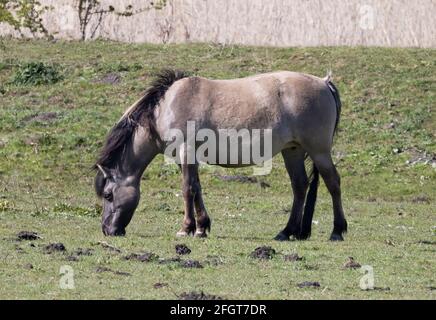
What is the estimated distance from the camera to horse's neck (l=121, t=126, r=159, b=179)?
16.8 meters

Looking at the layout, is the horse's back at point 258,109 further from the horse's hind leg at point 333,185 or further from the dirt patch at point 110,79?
the dirt patch at point 110,79

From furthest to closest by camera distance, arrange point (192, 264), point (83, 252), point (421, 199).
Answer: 1. point (421, 199)
2. point (83, 252)
3. point (192, 264)

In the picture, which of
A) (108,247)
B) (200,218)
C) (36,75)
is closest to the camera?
(108,247)

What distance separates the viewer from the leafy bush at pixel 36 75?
94.5 ft

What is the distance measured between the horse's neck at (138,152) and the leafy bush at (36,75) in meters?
12.3

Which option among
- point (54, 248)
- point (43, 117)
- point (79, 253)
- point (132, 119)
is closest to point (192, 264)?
point (79, 253)

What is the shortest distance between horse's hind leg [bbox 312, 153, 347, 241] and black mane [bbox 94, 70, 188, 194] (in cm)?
223

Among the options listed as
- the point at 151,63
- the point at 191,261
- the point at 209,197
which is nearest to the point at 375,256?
the point at 191,261

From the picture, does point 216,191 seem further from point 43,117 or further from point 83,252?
point 83,252

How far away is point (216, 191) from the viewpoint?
23062mm

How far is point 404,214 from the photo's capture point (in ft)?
67.5

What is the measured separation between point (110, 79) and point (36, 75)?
5.55 feet

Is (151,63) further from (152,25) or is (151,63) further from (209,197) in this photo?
(209,197)
